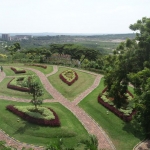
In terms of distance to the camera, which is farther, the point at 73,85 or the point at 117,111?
the point at 73,85

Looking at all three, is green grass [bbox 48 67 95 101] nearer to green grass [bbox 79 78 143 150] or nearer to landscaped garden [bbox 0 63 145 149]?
green grass [bbox 79 78 143 150]

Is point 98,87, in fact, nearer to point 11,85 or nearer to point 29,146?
point 11,85

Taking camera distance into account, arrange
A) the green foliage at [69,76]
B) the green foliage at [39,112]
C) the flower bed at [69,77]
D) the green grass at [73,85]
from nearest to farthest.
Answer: the green foliage at [39,112], the green grass at [73,85], the flower bed at [69,77], the green foliage at [69,76]

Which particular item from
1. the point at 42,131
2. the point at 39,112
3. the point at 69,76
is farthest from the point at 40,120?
the point at 69,76

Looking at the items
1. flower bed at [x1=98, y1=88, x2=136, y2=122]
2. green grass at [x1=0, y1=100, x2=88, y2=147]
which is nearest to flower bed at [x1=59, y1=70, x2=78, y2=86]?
flower bed at [x1=98, y1=88, x2=136, y2=122]

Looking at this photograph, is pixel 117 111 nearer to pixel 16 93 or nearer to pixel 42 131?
pixel 42 131

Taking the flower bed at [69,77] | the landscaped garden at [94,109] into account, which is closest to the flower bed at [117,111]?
the landscaped garden at [94,109]

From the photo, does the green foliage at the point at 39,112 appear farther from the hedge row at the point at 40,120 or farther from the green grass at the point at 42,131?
the green grass at the point at 42,131
